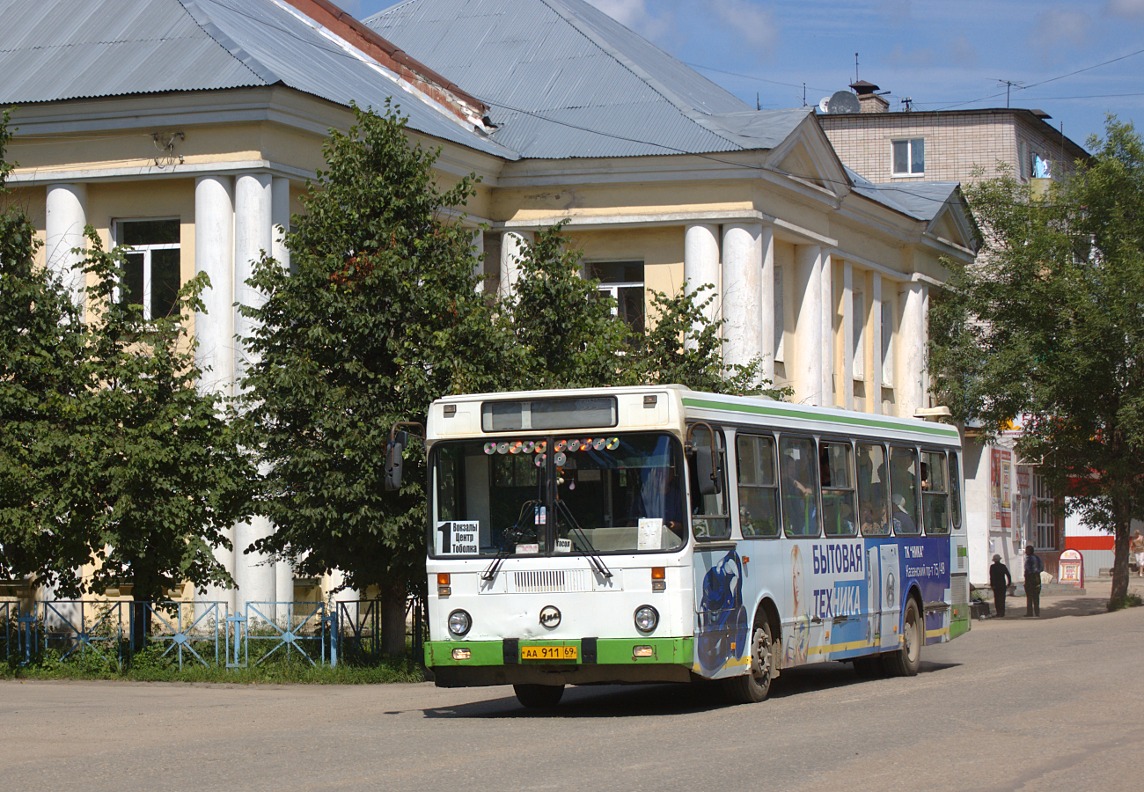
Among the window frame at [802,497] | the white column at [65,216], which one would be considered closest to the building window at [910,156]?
the white column at [65,216]

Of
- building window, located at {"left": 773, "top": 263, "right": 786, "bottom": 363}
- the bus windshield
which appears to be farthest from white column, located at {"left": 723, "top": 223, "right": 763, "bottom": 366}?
the bus windshield

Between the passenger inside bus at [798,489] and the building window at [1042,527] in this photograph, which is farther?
the building window at [1042,527]

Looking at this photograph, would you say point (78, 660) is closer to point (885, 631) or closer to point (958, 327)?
point (885, 631)

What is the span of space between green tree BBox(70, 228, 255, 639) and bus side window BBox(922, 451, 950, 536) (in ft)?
26.6

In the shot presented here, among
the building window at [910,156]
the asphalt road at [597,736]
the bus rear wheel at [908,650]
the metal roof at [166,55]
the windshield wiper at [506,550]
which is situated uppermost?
the building window at [910,156]

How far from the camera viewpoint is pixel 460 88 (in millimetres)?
40094

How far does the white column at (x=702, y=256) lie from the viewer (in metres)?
36.8

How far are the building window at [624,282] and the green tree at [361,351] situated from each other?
53.9ft

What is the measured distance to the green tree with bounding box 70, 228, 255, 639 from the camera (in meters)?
20.8

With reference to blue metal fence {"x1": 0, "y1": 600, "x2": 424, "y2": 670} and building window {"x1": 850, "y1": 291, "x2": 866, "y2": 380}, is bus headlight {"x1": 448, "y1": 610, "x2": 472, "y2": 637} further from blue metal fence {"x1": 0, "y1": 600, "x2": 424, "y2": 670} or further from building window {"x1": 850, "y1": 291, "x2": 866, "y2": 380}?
building window {"x1": 850, "y1": 291, "x2": 866, "y2": 380}

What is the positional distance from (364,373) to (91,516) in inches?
145

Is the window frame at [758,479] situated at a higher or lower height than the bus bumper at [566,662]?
higher

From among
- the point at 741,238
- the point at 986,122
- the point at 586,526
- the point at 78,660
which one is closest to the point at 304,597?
the point at 78,660

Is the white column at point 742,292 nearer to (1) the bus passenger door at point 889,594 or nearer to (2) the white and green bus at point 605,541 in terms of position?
(1) the bus passenger door at point 889,594
